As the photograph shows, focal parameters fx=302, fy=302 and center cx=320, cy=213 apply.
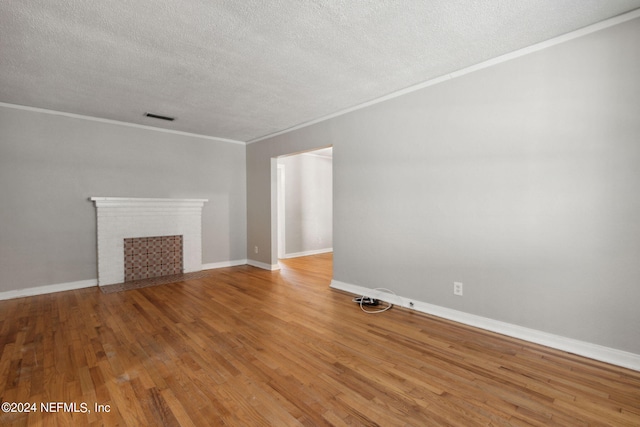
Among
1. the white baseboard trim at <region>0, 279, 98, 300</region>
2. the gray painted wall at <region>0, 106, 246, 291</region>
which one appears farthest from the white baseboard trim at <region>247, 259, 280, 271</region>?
the white baseboard trim at <region>0, 279, 98, 300</region>

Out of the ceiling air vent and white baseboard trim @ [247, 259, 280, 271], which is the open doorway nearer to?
white baseboard trim @ [247, 259, 280, 271]

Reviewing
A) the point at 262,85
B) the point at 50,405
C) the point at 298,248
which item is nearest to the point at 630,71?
the point at 262,85

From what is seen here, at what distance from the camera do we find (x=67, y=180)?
4.29 meters

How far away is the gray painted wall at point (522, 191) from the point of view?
220 centimetres

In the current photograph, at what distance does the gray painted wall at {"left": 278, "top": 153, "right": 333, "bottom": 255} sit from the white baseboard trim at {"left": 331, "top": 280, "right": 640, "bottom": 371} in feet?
12.0

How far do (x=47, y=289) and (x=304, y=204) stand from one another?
4.76 metres

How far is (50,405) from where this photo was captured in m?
1.77

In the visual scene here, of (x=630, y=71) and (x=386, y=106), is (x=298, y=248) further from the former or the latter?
(x=630, y=71)

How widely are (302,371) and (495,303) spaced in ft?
6.15

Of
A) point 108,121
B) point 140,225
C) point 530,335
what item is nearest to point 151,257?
point 140,225

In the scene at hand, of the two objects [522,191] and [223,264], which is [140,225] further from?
[522,191]

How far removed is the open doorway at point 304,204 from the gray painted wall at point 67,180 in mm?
1825

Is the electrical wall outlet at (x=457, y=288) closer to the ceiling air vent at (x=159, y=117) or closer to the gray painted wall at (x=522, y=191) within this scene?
the gray painted wall at (x=522, y=191)

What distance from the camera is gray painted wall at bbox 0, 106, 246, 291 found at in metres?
3.91
